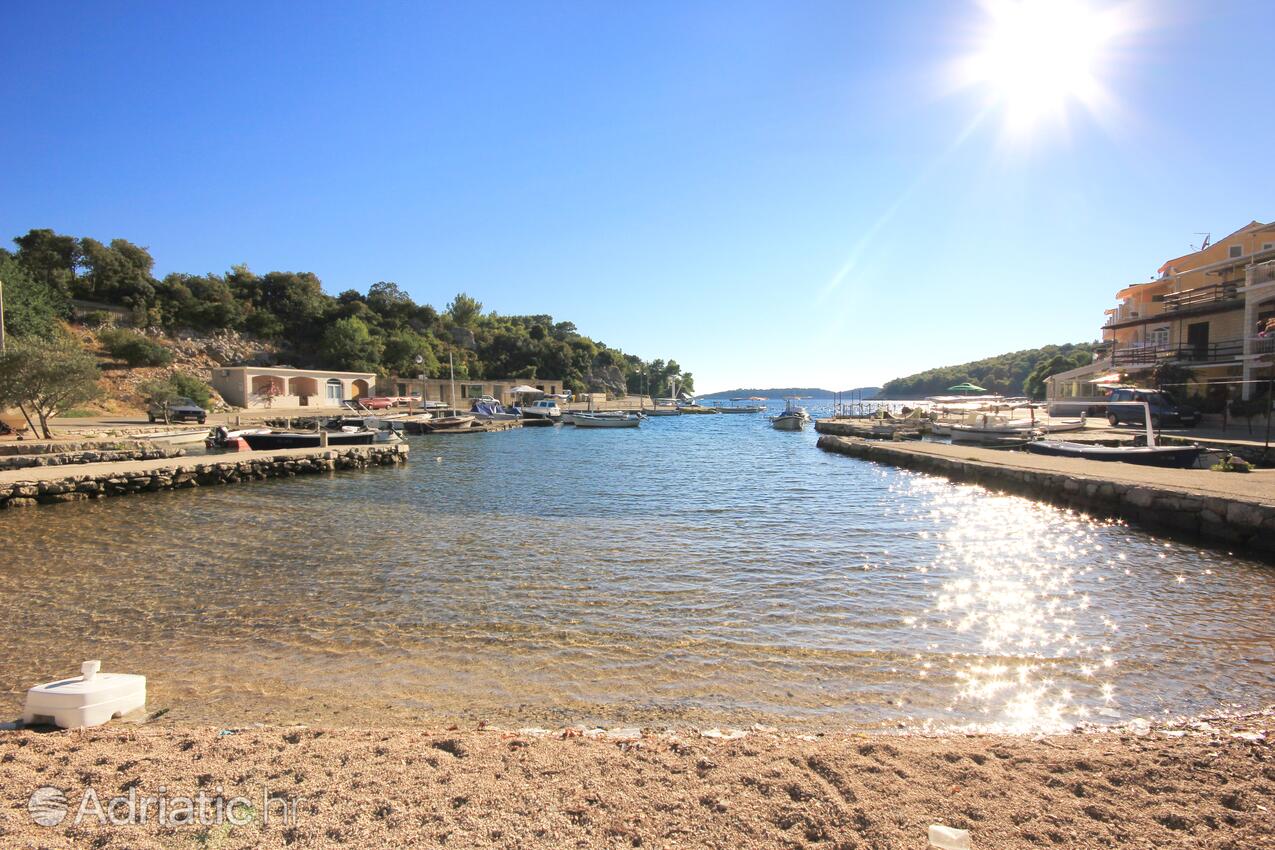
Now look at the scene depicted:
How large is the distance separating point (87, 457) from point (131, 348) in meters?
33.8

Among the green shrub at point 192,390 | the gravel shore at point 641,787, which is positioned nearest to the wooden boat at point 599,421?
the green shrub at point 192,390

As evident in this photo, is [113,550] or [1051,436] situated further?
[1051,436]

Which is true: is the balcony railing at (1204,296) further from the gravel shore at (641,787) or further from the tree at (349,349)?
the tree at (349,349)

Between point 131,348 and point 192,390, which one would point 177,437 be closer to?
point 192,390

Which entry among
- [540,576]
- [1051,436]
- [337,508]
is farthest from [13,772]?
[1051,436]

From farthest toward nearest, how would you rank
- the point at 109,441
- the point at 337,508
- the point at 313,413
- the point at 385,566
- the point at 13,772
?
1. the point at 313,413
2. the point at 109,441
3. the point at 337,508
4. the point at 385,566
5. the point at 13,772

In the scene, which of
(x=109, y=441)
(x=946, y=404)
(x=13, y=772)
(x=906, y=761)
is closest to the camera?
(x=13, y=772)

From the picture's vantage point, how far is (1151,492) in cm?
1245

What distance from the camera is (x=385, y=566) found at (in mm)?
9414

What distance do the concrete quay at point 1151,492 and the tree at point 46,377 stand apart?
31937 mm

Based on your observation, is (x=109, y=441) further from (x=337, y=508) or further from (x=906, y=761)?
(x=906, y=761)

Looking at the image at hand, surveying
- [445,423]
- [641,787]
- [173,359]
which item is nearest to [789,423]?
[445,423]

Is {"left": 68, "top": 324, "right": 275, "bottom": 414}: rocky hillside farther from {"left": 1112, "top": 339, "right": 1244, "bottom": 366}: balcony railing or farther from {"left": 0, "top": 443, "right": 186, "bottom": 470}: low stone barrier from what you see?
{"left": 1112, "top": 339, "right": 1244, "bottom": 366}: balcony railing

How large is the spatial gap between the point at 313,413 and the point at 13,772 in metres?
46.3
